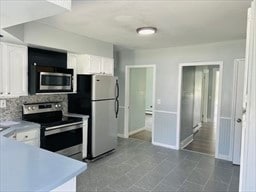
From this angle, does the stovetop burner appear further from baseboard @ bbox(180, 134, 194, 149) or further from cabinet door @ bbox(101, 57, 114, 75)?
baseboard @ bbox(180, 134, 194, 149)

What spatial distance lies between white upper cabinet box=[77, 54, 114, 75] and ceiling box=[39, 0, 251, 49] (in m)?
0.44

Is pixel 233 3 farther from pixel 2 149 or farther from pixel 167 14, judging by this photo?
pixel 2 149

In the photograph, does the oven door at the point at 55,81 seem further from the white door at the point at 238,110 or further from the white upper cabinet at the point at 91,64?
the white door at the point at 238,110

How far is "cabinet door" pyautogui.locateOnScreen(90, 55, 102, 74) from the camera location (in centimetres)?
397

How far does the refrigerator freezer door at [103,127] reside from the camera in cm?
386

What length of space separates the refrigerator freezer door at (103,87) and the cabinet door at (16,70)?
1.19 m

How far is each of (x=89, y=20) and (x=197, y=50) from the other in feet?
8.64

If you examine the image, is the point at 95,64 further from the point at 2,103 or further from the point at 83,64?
the point at 2,103

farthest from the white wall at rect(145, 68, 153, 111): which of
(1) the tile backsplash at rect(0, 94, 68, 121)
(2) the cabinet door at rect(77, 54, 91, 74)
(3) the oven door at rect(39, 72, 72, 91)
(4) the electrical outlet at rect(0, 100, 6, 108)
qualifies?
(4) the electrical outlet at rect(0, 100, 6, 108)

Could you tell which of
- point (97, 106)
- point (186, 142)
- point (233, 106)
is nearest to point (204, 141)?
point (186, 142)

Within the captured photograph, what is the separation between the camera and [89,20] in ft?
9.29

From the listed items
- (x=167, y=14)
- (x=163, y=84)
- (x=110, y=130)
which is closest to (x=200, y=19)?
(x=167, y=14)

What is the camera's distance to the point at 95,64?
4.05 m

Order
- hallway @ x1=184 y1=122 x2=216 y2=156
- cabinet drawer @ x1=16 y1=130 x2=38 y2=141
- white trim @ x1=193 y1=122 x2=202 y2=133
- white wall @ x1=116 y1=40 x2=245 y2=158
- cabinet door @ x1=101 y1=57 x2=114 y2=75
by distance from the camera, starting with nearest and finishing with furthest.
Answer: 1. cabinet drawer @ x1=16 y1=130 x2=38 y2=141
2. white wall @ x1=116 y1=40 x2=245 y2=158
3. cabinet door @ x1=101 y1=57 x2=114 y2=75
4. hallway @ x1=184 y1=122 x2=216 y2=156
5. white trim @ x1=193 y1=122 x2=202 y2=133
